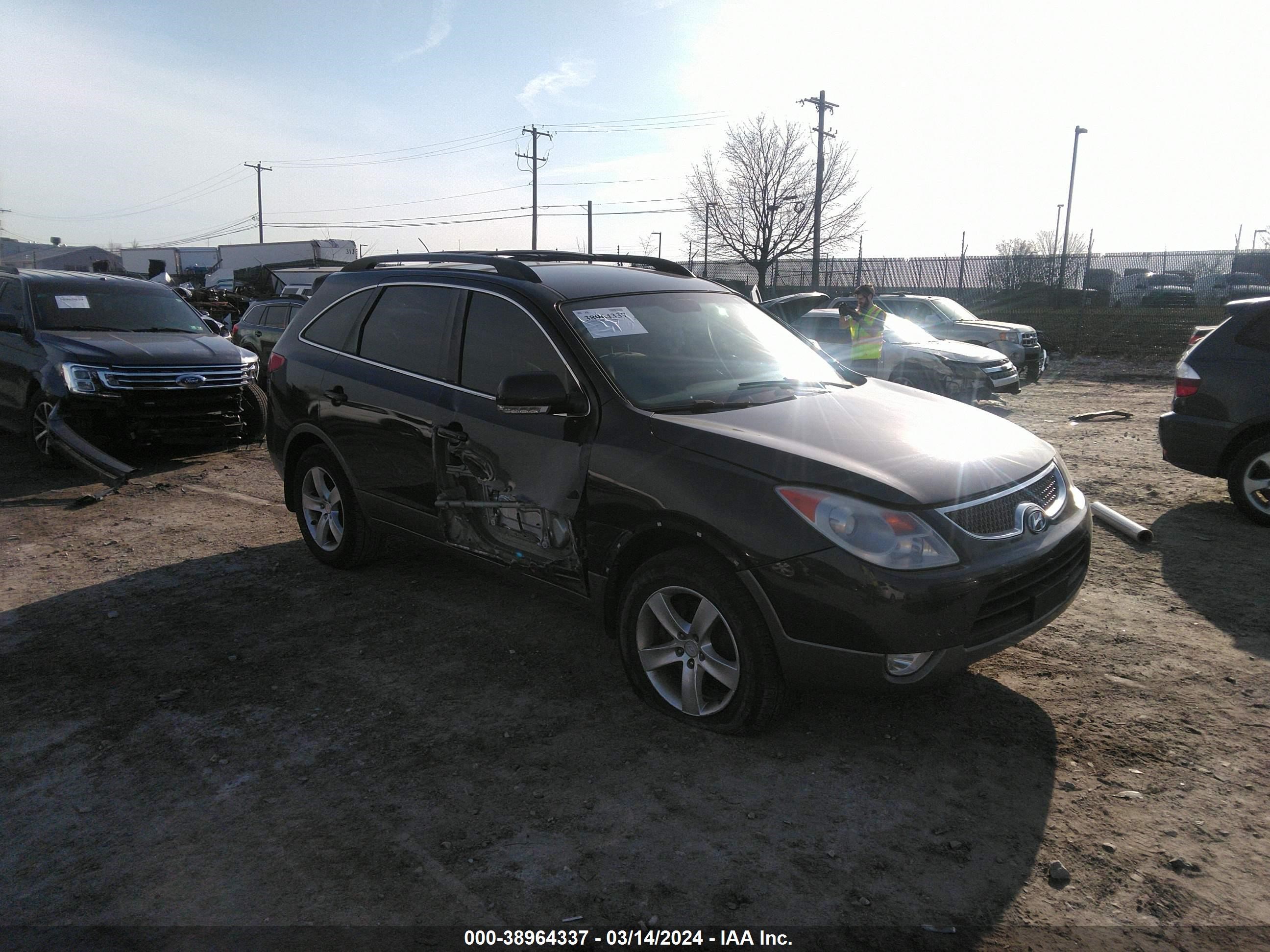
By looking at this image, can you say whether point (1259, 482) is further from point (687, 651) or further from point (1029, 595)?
point (687, 651)

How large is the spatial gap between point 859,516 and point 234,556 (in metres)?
4.57

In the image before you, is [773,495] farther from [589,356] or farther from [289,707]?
[289,707]

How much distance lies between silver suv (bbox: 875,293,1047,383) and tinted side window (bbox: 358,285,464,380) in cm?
1252

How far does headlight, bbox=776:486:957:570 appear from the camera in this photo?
2.98 metres

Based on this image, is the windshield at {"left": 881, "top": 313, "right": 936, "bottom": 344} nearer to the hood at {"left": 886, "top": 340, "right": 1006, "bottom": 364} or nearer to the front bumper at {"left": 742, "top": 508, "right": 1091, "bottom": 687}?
the hood at {"left": 886, "top": 340, "right": 1006, "bottom": 364}

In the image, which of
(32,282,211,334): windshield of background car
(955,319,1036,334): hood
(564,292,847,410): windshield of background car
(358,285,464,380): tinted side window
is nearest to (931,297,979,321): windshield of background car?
(955,319,1036,334): hood

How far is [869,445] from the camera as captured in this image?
3.41 metres

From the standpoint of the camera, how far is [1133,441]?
9984 mm

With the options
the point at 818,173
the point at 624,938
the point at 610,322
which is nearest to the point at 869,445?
the point at 610,322

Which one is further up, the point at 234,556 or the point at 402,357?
the point at 402,357

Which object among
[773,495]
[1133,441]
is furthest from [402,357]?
[1133,441]

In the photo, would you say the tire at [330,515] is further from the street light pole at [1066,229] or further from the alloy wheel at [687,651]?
the street light pole at [1066,229]

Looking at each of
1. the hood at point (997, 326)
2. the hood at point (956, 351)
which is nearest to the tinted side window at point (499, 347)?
the hood at point (956, 351)

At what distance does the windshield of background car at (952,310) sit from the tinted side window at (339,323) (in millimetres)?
14403
